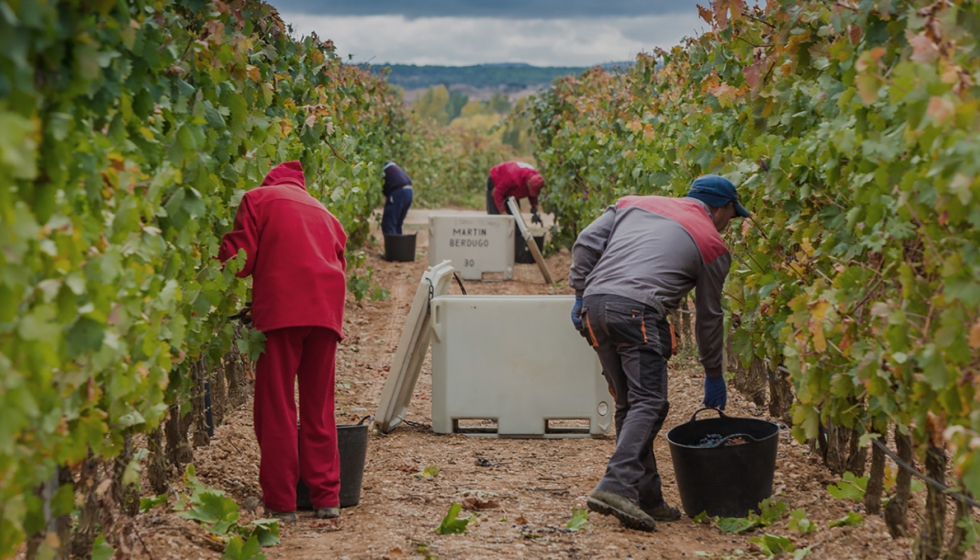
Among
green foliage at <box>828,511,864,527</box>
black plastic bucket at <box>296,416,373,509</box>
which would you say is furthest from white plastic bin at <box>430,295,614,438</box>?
green foliage at <box>828,511,864,527</box>

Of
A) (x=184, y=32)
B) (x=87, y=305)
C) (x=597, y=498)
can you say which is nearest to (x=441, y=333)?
(x=597, y=498)

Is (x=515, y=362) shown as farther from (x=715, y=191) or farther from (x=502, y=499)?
(x=715, y=191)

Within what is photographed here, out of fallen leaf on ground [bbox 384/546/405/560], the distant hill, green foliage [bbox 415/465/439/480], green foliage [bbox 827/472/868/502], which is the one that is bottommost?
A: green foliage [bbox 415/465/439/480]

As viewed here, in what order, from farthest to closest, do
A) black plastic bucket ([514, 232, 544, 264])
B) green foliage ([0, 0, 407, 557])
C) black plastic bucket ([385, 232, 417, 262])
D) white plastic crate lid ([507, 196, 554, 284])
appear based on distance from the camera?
black plastic bucket ([385, 232, 417, 262]), black plastic bucket ([514, 232, 544, 264]), white plastic crate lid ([507, 196, 554, 284]), green foliage ([0, 0, 407, 557])

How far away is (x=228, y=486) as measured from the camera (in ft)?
15.6

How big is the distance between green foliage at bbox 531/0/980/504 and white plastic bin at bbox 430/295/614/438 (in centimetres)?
109

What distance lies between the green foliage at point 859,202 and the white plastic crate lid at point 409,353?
180 centimetres

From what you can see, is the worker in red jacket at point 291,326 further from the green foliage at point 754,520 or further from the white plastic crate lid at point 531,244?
the white plastic crate lid at point 531,244

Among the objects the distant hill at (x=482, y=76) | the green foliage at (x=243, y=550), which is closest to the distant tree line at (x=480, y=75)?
the distant hill at (x=482, y=76)

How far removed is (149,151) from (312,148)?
3.86 metres

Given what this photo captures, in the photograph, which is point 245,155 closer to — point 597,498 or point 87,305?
point 597,498

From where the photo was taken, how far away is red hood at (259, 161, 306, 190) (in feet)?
14.6

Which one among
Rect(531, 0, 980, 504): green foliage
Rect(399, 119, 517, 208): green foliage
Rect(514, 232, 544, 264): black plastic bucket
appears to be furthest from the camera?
Rect(399, 119, 517, 208): green foliage

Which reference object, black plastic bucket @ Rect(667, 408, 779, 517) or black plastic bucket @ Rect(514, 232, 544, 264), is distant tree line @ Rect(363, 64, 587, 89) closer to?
black plastic bucket @ Rect(514, 232, 544, 264)
